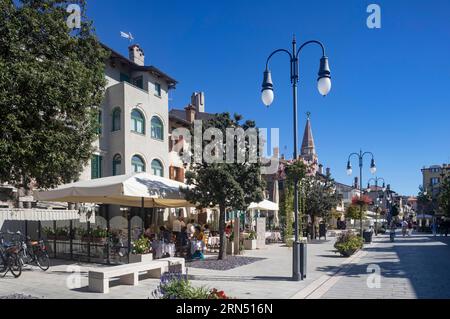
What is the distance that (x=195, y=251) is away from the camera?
53.7 feet

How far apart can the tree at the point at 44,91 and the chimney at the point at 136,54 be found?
16559 mm

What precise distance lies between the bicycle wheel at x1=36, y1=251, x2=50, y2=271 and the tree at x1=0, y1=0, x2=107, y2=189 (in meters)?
2.18

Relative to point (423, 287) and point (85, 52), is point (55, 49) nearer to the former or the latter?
point (85, 52)

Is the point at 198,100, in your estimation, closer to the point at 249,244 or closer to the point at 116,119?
the point at 116,119

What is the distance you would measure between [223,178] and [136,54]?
1731 centimetres

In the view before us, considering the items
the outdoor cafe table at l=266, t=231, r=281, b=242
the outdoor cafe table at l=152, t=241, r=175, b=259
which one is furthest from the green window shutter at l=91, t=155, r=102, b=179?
the outdoor cafe table at l=152, t=241, r=175, b=259

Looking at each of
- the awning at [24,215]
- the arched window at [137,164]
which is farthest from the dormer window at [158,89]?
the awning at [24,215]

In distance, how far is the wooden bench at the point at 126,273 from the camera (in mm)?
9328

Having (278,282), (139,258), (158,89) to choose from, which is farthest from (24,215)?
(158,89)

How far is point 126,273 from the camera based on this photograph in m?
9.95

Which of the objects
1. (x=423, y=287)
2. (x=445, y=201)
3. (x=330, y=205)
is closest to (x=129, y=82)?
(x=330, y=205)

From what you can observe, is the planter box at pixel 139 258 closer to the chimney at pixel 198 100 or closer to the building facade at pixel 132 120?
the building facade at pixel 132 120

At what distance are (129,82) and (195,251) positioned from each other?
50.2 ft

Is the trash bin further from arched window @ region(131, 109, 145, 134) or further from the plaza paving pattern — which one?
arched window @ region(131, 109, 145, 134)
